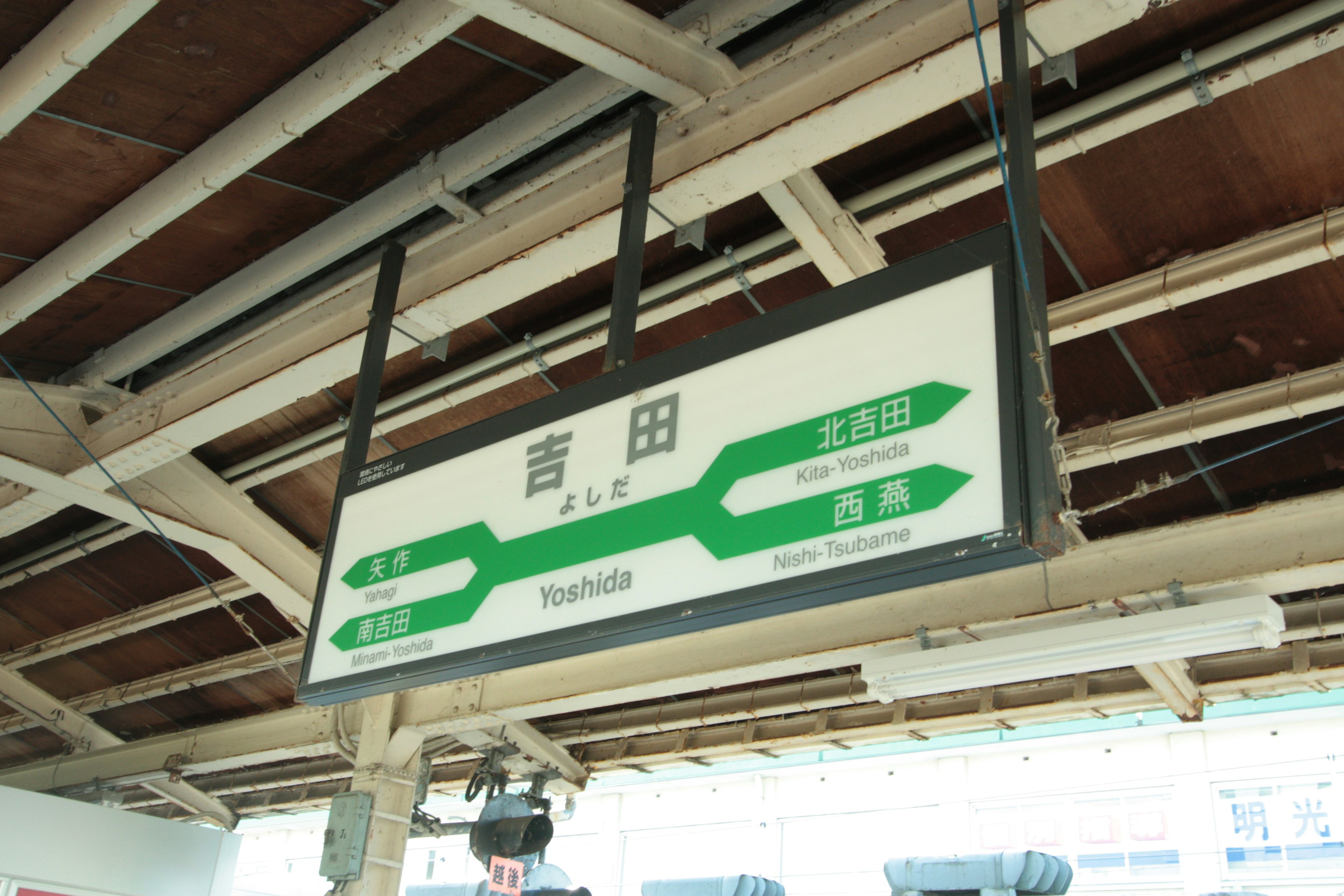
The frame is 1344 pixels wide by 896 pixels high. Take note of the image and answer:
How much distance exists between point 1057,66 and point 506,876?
588 cm

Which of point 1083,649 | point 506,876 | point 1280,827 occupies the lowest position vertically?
point 506,876

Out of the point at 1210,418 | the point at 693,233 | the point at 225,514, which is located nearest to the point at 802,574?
the point at 693,233

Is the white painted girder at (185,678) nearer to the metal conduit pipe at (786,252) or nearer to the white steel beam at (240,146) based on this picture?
the metal conduit pipe at (786,252)

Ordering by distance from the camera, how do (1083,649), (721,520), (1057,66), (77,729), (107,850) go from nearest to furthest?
(721,520) → (1057,66) → (1083,649) → (107,850) → (77,729)

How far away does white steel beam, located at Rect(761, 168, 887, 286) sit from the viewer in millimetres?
3838

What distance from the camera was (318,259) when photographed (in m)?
4.09

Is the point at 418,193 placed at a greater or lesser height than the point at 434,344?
greater

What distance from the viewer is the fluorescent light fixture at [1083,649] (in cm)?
428

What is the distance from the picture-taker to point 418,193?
384 cm

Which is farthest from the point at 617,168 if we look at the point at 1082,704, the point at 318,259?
the point at 1082,704

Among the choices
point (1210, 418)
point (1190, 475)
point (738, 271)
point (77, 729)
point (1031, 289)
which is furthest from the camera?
point (77, 729)

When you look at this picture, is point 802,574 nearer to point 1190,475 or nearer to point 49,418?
point 1190,475

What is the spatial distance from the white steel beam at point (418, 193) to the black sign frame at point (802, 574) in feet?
3.50

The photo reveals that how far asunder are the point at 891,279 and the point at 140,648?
798 cm
